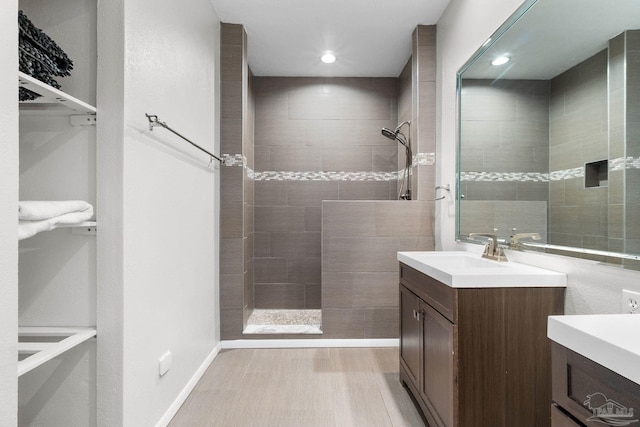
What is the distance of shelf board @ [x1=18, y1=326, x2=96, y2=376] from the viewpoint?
1.13 metres

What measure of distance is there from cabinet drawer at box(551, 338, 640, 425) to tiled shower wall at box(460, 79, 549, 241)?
2.95 ft

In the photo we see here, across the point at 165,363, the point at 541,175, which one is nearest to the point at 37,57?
the point at 165,363

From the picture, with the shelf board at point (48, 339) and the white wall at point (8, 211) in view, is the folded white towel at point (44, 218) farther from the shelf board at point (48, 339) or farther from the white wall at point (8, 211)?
the shelf board at point (48, 339)

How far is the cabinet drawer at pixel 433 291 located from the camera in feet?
4.71

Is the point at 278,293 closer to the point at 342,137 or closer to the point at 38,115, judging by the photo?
the point at 342,137

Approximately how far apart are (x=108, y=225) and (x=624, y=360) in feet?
5.26

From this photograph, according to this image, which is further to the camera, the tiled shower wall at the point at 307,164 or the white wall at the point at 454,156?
the tiled shower wall at the point at 307,164

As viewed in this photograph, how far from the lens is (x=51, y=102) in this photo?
1.25m

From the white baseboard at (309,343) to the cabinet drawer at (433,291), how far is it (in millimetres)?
951

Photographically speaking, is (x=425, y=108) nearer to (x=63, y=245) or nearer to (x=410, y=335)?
(x=410, y=335)

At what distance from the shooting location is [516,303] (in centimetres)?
142

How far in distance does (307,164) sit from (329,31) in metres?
1.33

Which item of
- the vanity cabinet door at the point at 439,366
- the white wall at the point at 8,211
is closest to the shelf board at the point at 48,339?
the white wall at the point at 8,211

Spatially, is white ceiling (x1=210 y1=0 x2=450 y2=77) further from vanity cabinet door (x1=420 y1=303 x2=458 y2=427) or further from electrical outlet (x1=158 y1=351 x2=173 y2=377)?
electrical outlet (x1=158 y1=351 x2=173 y2=377)
